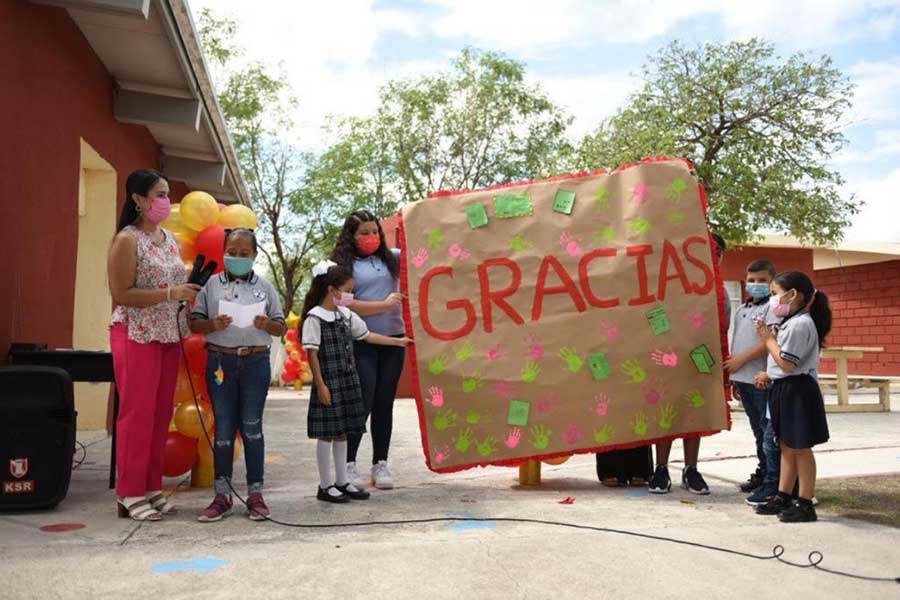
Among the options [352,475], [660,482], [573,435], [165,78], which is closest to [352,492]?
[352,475]

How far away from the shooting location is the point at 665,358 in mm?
4945

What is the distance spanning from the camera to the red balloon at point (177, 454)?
502 cm

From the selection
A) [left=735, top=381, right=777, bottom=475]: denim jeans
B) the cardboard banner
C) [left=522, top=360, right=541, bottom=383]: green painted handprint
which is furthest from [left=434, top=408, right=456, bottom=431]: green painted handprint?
[left=735, top=381, right=777, bottom=475]: denim jeans

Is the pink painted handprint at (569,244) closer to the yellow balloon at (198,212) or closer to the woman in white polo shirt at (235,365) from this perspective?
the woman in white polo shirt at (235,365)

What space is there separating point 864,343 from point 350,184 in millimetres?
15136

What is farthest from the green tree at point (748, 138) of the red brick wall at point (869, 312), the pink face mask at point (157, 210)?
the pink face mask at point (157, 210)

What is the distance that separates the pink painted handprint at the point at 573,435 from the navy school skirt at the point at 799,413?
1038 mm

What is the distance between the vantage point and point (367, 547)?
Answer: 3533 millimetres

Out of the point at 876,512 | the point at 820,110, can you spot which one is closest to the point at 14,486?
the point at 876,512

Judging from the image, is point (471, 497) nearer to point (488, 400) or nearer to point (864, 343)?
point (488, 400)

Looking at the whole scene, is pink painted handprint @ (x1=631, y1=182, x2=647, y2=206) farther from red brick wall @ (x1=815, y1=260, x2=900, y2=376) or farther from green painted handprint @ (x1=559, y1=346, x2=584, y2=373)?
red brick wall @ (x1=815, y1=260, x2=900, y2=376)

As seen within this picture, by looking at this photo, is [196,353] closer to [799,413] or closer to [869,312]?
[799,413]

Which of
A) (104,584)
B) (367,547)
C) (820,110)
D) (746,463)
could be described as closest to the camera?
(104,584)

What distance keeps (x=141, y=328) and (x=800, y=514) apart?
3226 millimetres
